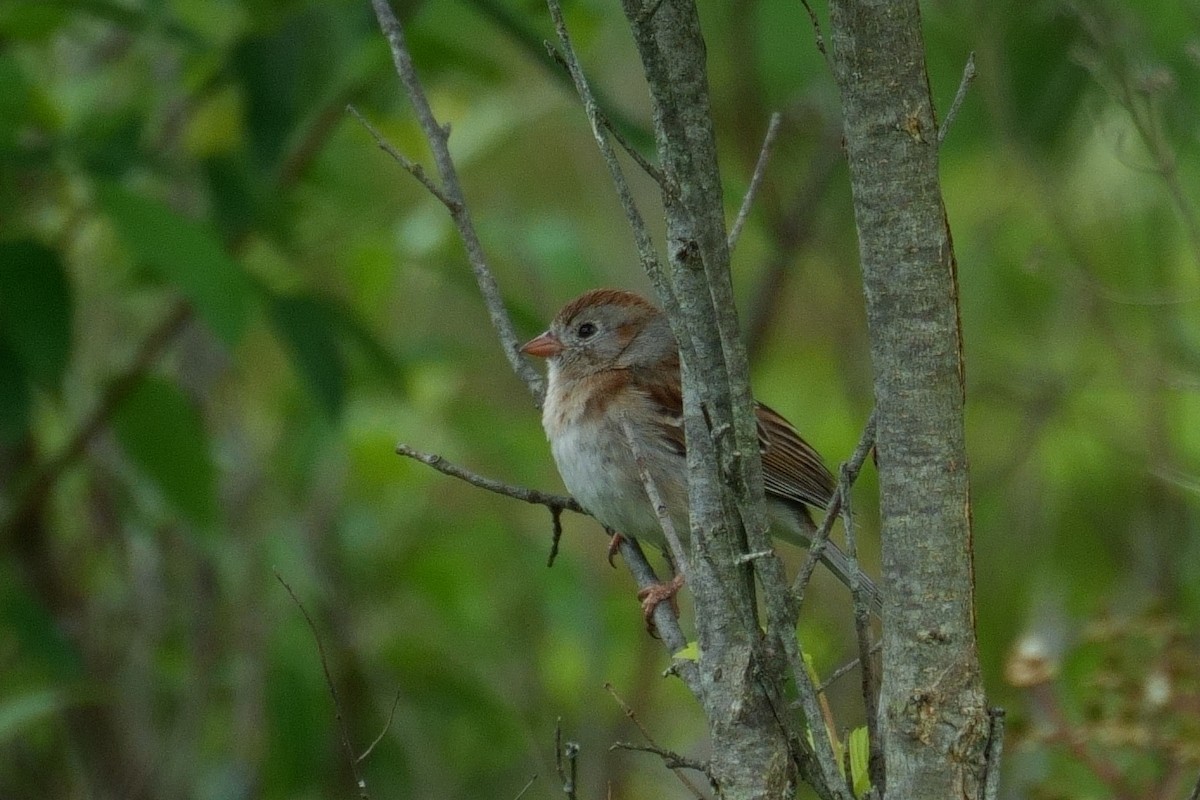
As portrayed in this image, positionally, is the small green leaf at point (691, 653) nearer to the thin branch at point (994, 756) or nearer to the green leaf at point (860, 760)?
the green leaf at point (860, 760)

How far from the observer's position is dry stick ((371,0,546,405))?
108 inches

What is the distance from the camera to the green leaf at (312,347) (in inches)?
167

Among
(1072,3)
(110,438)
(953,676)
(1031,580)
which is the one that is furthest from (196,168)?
A: (1031,580)

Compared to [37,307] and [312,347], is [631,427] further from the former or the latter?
[37,307]

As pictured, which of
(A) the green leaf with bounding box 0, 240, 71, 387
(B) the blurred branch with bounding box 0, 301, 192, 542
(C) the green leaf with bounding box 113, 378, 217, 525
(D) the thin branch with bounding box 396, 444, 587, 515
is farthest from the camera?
(B) the blurred branch with bounding box 0, 301, 192, 542

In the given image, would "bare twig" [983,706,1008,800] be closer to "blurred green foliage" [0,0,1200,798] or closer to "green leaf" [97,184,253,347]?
"blurred green foliage" [0,0,1200,798]

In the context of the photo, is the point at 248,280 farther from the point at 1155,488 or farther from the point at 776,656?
the point at 1155,488

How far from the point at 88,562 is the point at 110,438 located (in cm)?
48

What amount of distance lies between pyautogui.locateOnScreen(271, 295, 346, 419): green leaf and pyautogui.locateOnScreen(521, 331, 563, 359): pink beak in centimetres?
94

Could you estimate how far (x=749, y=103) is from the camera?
6.36 metres

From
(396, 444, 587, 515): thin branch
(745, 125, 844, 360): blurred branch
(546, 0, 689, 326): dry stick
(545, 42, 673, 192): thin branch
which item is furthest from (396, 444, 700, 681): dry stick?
(745, 125, 844, 360): blurred branch

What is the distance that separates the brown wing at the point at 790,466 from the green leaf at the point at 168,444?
1.59 metres

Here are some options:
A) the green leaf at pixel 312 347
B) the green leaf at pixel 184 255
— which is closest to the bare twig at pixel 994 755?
the green leaf at pixel 184 255

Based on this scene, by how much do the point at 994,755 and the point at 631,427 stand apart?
229 cm
